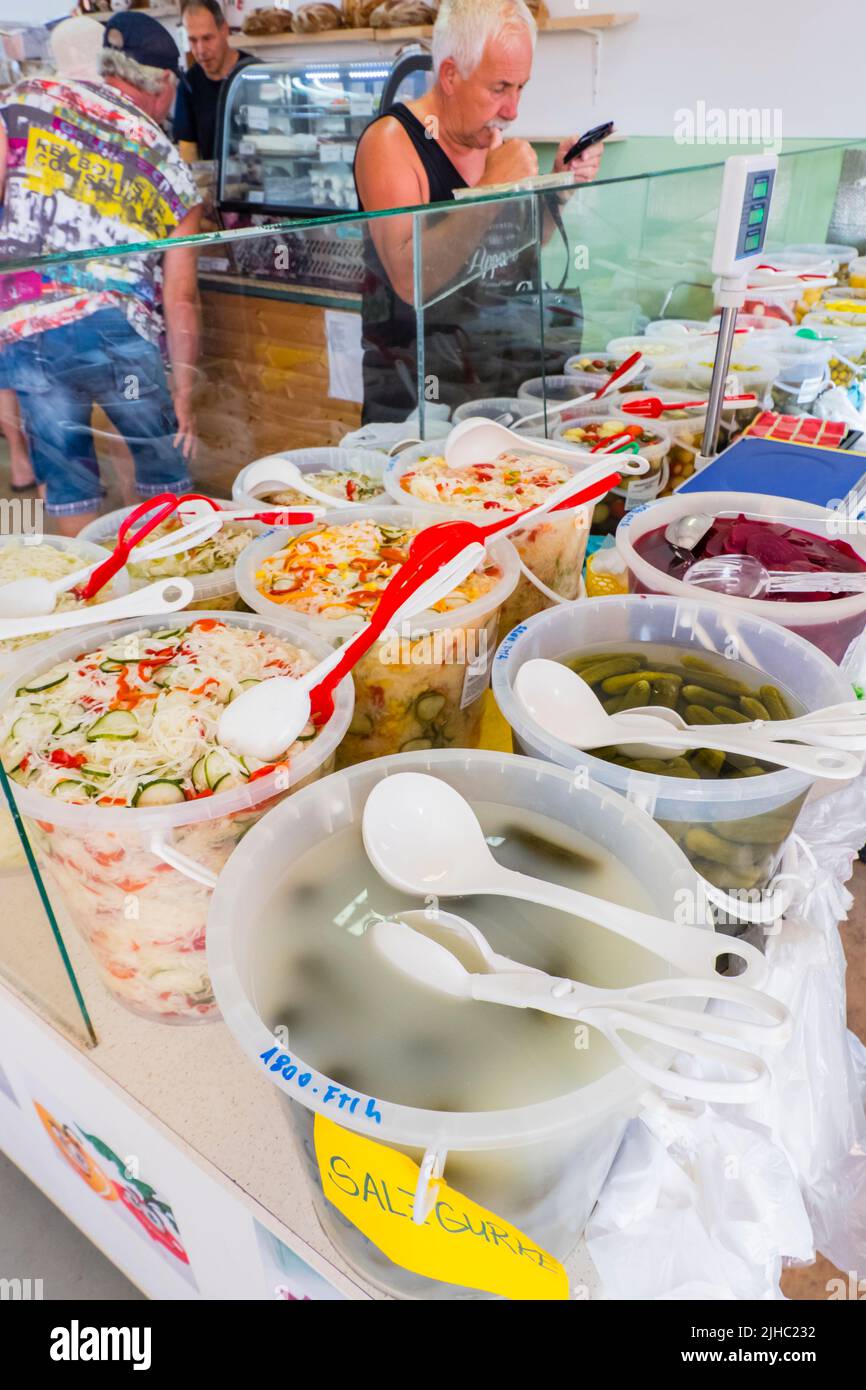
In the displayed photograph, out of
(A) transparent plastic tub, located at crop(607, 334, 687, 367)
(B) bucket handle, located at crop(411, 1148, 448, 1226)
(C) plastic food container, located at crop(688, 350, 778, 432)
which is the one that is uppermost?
(A) transparent plastic tub, located at crop(607, 334, 687, 367)

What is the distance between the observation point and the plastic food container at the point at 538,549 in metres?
1.14

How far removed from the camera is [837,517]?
1.21 meters

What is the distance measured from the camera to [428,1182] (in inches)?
20.9

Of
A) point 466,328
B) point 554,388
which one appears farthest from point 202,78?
point 466,328

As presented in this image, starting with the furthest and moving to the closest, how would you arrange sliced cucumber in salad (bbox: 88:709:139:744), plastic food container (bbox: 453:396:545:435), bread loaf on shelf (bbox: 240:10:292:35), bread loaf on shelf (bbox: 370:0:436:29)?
bread loaf on shelf (bbox: 240:10:292:35) < bread loaf on shelf (bbox: 370:0:436:29) < plastic food container (bbox: 453:396:545:435) < sliced cucumber in salad (bbox: 88:709:139:744)

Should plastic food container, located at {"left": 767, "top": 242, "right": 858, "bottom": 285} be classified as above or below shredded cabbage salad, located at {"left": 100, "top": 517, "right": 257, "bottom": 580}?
above

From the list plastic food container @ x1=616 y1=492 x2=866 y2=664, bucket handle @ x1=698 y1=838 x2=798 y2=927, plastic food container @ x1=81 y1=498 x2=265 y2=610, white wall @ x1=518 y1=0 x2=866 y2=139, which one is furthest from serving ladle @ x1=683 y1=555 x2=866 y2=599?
white wall @ x1=518 y1=0 x2=866 y2=139

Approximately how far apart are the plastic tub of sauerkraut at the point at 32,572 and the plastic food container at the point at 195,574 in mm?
41

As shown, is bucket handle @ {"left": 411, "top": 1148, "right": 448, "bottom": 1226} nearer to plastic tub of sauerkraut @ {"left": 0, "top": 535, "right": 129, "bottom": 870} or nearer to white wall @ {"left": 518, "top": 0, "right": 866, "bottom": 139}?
plastic tub of sauerkraut @ {"left": 0, "top": 535, "right": 129, "bottom": 870}

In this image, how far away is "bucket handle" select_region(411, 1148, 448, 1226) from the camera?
52 cm

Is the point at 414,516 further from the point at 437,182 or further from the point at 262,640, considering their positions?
the point at 437,182

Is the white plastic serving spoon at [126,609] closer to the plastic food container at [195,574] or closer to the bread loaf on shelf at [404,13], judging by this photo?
the plastic food container at [195,574]

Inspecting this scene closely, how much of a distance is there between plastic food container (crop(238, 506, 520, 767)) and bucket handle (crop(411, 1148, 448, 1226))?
0.50 metres
